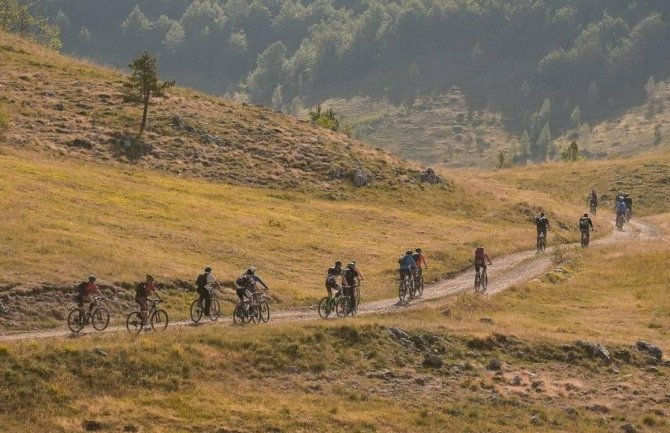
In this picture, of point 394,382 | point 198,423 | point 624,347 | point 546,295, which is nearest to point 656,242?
point 546,295

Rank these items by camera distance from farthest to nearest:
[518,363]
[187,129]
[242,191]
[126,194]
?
[187,129]
[242,191]
[126,194]
[518,363]

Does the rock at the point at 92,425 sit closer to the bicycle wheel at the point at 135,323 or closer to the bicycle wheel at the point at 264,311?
the bicycle wheel at the point at 135,323

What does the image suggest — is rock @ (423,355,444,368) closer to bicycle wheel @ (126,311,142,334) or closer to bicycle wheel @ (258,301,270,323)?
bicycle wheel @ (258,301,270,323)

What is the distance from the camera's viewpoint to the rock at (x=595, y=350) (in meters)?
40.9

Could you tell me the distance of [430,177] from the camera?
9688cm

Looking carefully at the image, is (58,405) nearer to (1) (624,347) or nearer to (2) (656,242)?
(1) (624,347)

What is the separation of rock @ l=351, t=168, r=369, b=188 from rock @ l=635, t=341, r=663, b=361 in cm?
5144

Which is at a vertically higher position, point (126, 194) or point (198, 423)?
point (126, 194)

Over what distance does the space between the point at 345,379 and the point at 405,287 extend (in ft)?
46.4

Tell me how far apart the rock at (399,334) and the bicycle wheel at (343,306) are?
168 inches

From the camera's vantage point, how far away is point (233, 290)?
48.3 metres

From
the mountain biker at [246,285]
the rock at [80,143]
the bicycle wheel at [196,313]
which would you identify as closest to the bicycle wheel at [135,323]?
the bicycle wheel at [196,313]

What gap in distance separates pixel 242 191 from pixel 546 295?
36.0 meters

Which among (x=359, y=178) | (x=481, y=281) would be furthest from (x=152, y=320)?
(x=359, y=178)
